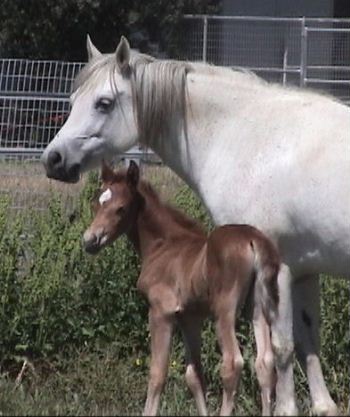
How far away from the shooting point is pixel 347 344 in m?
7.81

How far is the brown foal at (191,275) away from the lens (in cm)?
584

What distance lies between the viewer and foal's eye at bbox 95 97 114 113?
671 centimetres

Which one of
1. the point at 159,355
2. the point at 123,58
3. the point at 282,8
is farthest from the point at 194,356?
the point at 282,8

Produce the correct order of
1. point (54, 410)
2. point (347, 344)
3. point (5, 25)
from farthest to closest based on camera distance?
point (5, 25), point (347, 344), point (54, 410)

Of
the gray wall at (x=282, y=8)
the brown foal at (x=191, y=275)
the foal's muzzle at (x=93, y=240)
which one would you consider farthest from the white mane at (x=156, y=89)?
the gray wall at (x=282, y=8)

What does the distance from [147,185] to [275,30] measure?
1507 centimetres

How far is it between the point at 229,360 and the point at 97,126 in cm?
157

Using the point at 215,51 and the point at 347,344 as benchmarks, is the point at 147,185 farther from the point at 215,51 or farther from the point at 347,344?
the point at 215,51

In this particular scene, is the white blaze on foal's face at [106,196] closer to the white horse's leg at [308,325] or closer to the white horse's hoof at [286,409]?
the white horse's leg at [308,325]

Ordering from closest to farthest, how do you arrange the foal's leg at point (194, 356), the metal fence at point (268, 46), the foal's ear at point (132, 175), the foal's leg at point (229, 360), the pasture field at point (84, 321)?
1. the foal's leg at point (229, 360)
2. the foal's leg at point (194, 356)
3. the foal's ear at point (132, 175)
4. the pasture field at point (84, 321)
5. the metal fence at point (268, 46)

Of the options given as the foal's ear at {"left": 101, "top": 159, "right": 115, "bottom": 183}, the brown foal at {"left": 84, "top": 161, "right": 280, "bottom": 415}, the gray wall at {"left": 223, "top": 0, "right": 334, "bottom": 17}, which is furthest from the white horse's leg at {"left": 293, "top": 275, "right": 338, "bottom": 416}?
the gray wall at {"left": 223, "top": 0, "right": 334, "bottom": 17}

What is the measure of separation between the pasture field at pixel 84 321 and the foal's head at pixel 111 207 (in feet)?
4.87

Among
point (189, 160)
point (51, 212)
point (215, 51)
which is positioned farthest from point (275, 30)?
point (189, 160)

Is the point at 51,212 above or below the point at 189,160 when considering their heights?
below
